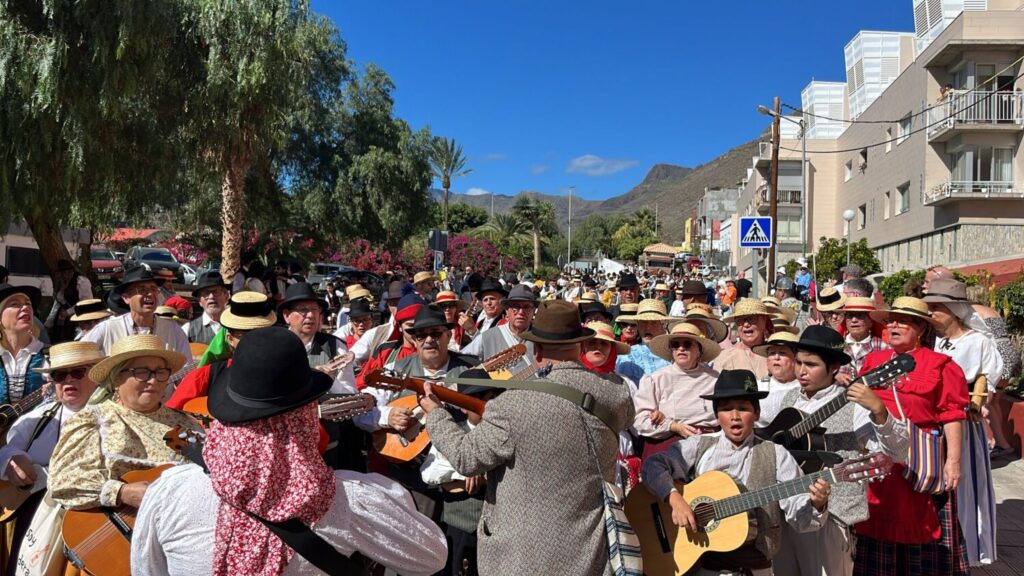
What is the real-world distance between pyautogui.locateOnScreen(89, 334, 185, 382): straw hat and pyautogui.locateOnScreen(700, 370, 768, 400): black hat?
283 cm

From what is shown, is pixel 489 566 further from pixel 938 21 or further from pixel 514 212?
pixel 514 212

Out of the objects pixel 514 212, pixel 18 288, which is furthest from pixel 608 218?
pixel 18 288

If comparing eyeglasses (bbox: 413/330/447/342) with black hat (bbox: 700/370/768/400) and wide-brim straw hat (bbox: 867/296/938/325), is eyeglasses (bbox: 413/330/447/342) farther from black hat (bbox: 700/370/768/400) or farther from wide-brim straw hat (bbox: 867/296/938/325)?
wide-brim straw hat (bbox: 867/296/938/325)

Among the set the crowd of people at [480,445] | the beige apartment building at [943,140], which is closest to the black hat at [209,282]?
the crowd of people at [480,445]

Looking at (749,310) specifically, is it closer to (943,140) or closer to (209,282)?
(209,282)

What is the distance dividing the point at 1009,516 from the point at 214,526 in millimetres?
7040

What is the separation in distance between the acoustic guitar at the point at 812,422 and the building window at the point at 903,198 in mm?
31565

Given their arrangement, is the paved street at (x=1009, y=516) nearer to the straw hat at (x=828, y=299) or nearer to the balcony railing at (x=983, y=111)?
the straw hat at (x=828, y=299)

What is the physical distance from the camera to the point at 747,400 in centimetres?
394

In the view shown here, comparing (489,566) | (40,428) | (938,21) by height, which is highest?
(938,21)

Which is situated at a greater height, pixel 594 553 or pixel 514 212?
pixel 514 212

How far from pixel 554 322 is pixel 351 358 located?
1829mm

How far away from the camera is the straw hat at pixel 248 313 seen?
538cm

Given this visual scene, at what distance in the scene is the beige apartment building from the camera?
27.0 m
